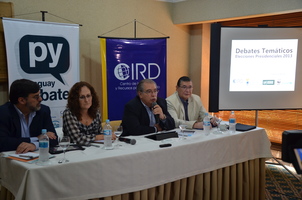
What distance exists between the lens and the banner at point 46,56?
409 centimetres

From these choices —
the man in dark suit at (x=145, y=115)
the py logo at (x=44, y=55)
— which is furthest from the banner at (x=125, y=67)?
the man in dark suit at (x=145, y=115)

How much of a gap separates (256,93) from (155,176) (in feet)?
8.28

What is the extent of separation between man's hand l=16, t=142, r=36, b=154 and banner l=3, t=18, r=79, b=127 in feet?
6.35

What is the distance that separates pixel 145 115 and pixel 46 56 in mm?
1915

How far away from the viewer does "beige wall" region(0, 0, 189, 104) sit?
15.6 feet

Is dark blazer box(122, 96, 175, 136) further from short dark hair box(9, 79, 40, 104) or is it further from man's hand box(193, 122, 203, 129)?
short dark hair box(9, 79, 40, 104)

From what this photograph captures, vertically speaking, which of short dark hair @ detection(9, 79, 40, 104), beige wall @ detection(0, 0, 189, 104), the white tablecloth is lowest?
the white tablecloth

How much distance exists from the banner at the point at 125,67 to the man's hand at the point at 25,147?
263 cm

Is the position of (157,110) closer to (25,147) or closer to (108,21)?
(25,147)

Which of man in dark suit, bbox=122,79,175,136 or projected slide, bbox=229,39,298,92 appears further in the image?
projected slide, bbox=229,39,298,92

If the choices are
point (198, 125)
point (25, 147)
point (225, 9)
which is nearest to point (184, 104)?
point (198, 125)

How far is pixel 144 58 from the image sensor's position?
5297 mm

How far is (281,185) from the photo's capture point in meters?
4.02

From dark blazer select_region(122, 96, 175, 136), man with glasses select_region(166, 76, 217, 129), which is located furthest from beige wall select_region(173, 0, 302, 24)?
dark blazer select_region(122, 96, 175, 136)
